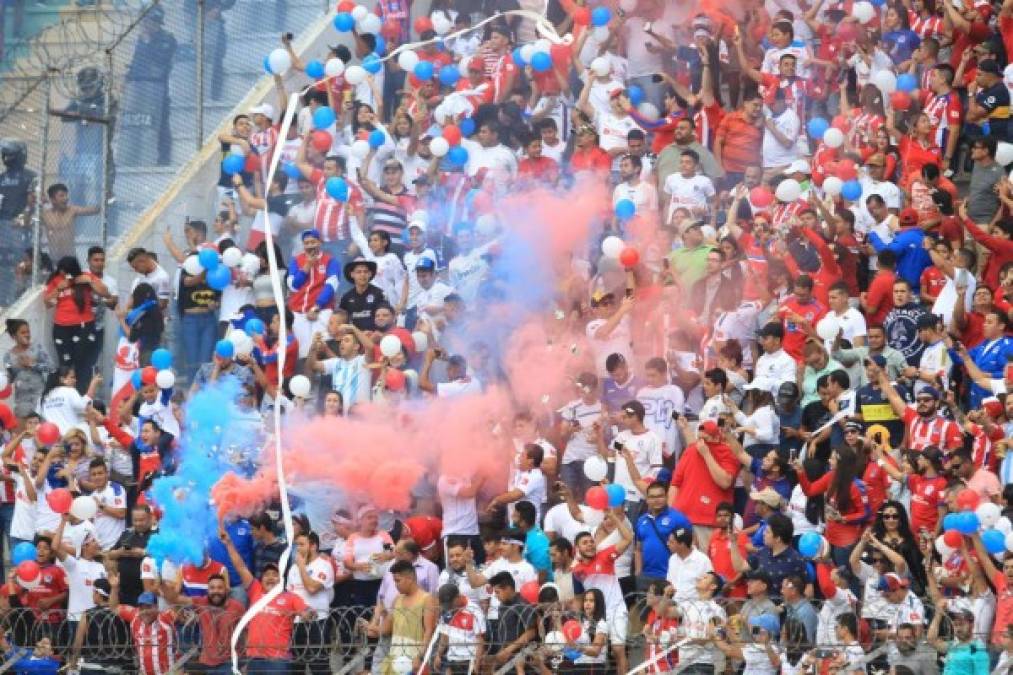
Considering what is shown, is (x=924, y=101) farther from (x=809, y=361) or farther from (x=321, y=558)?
(x=321, y=558)

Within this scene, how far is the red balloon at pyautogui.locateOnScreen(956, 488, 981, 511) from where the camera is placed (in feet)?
56.4

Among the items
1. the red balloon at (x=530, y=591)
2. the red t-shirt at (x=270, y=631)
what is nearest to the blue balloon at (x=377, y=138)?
the red t-shirt at (x=270, y=631)

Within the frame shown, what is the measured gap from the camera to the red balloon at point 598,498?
726 inches

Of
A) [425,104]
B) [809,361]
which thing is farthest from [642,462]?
[425,104]

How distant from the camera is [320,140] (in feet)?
74.0

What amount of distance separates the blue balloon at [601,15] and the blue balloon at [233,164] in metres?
3.03

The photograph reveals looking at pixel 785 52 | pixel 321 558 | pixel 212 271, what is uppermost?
pixel 785 52

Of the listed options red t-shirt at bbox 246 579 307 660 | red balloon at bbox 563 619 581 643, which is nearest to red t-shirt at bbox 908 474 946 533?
red balloon at bbox 563 619 581 643

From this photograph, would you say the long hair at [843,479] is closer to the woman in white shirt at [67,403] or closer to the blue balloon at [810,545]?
the blue balloon at [810,545]

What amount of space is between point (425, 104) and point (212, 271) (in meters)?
2.36

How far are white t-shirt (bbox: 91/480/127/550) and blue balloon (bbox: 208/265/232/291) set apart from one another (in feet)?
6.83

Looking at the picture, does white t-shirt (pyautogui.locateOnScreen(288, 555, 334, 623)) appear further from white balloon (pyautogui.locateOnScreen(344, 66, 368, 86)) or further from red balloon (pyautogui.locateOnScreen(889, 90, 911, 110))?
red balloon (pyautogui.locateOnScreen(889, 90, 911, 110))

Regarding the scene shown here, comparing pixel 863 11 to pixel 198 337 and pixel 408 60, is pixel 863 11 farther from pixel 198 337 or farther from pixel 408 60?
pixel 198 337

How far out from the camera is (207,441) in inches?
800
